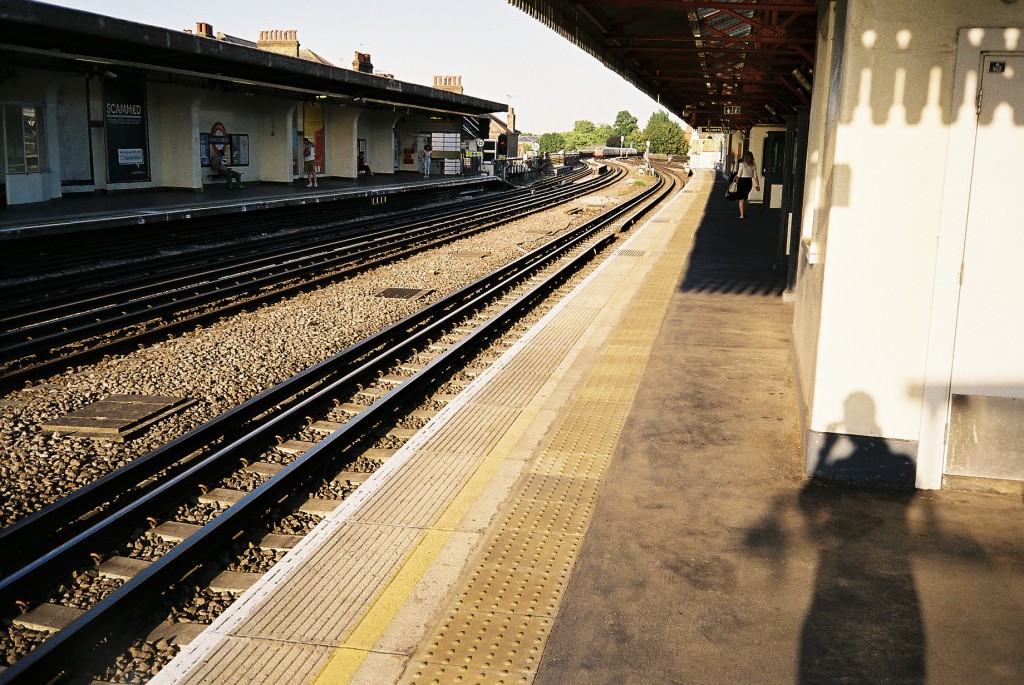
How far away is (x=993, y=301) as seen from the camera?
5.15 metres

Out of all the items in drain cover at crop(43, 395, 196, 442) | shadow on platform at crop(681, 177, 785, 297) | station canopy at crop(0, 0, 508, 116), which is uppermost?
station canopy at crop(0, 0, 508, 116)

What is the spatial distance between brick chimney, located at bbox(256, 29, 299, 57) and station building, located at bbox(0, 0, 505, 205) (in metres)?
2.03

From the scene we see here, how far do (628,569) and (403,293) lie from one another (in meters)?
10.3

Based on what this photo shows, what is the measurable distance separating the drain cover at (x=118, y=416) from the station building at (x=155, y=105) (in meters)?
10.9

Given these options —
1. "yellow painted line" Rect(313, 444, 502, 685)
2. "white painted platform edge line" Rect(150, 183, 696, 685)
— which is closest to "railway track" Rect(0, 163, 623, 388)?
"white painted platform edge line" Rect(150, 183, 696, 685)

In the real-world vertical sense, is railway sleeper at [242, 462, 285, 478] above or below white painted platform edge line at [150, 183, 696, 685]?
below

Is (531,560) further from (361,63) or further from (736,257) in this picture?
(361,63)

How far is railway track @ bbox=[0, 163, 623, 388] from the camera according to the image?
984 cm

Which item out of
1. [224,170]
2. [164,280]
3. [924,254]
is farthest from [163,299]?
[224,170]

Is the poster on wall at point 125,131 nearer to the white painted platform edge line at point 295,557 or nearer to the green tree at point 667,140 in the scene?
the white painted platform edge line at point 295,557

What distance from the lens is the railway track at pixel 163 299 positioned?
9844 mm

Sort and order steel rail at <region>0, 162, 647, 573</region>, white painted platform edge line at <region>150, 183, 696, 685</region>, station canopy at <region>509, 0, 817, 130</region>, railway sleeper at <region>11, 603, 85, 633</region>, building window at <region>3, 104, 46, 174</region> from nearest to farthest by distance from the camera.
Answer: white painted platform edge line at <region>150, 183, 696, 685</region>
railway sleeper at <region>11, 603, 85, 633</region>
steel rail at <region>0, 162, 647, 573</region>
station canopy at <region>509, 0, 817, 130</region>
building window at <region>3, 104, 46, 174</region>

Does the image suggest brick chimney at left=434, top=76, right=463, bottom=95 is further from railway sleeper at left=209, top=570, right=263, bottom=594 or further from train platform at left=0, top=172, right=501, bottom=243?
railway sleeper at left=209, top=570, right=263, bottom=594

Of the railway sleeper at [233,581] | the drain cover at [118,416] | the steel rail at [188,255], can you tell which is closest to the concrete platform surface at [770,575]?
the railway sleeper at [233,581]
